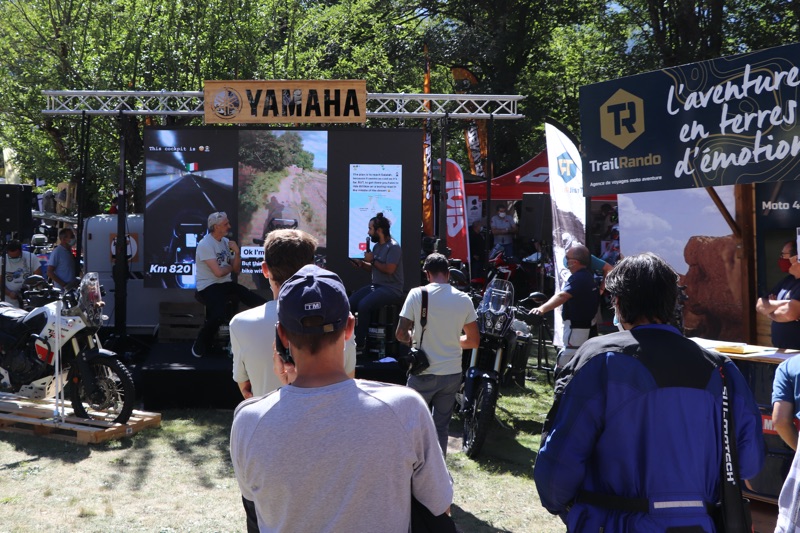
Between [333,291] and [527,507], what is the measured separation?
4.35m

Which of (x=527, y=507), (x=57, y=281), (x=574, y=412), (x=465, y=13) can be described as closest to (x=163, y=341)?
(x=57, y=281)

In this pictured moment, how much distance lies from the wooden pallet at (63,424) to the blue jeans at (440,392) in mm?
3205

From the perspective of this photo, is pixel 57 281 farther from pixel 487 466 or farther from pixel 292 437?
pixel 292 437

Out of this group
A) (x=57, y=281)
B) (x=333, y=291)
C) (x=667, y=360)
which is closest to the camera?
(x=333, y=291)

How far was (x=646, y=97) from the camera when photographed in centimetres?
770

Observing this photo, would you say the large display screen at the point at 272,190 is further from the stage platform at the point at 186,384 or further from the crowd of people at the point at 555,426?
the crowd of people at the point at 555,426

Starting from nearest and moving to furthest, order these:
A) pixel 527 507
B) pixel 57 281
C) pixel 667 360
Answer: pixel 667 360 < pixel 527 507 < pixel 57 281

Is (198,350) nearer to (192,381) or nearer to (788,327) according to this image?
(192,381)

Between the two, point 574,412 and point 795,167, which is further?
point 795,167

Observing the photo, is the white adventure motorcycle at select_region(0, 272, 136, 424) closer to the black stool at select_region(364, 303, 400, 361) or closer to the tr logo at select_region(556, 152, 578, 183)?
the black stool at select_region(364, 303, 400, 361)

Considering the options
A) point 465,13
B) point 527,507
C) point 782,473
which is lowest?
point 527,507

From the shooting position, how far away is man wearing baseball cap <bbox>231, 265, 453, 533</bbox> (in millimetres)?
1950

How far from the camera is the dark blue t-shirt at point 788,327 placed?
5.73 m

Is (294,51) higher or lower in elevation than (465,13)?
lower
